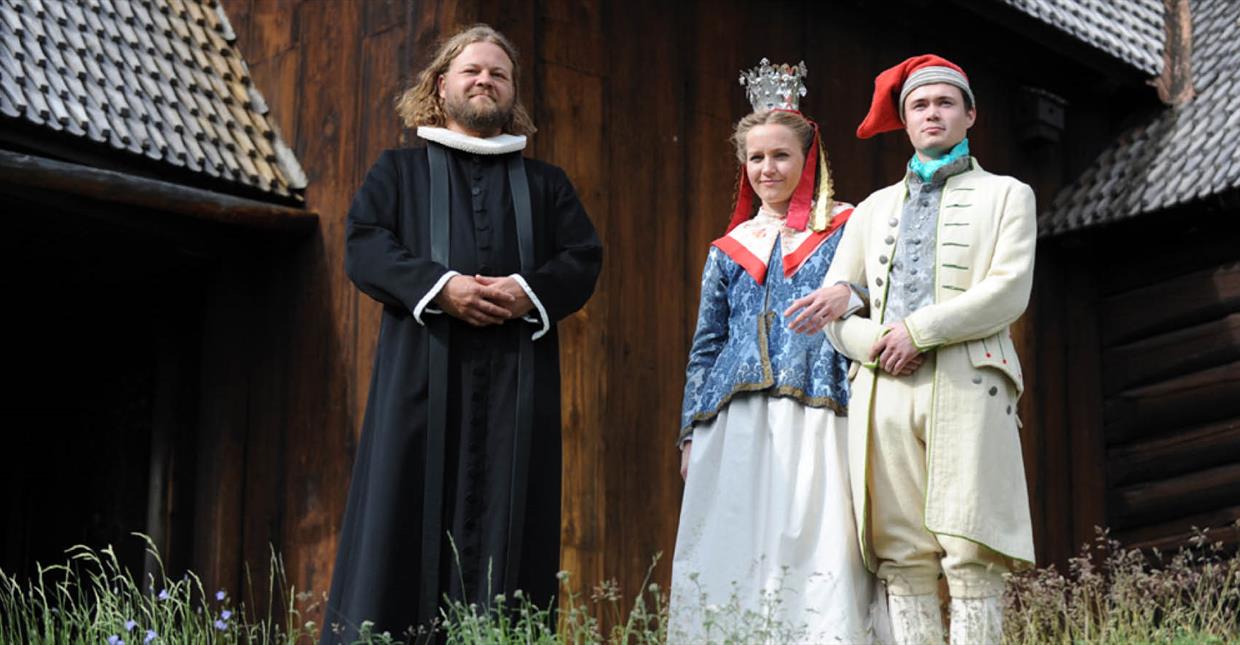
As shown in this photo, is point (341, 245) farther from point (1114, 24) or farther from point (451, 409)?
point (1114, 24)

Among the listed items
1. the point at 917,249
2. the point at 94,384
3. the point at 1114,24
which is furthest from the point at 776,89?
the point at 1114,24

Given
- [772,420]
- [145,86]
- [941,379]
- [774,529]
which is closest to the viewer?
[941,379]

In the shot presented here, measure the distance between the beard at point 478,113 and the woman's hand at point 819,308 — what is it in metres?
1.14

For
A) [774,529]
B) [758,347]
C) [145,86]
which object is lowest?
[774,529]

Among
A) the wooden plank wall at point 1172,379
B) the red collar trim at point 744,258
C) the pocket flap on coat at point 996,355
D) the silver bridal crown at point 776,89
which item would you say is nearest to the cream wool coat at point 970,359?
the pocket flap on coat at point 996,355

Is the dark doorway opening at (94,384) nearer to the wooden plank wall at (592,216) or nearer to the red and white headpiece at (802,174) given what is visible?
the wooden plank wall at (592,216)

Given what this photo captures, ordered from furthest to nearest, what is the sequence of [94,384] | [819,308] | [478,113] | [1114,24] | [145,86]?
1. [1114,24]
2. [94,384]
3. [145,86]
4. [478,113]
5. [819,308]

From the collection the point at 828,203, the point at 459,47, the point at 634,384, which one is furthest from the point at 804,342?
the point at 634,384

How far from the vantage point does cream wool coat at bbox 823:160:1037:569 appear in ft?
16.0

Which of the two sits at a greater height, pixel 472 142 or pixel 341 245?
pixel 472 142

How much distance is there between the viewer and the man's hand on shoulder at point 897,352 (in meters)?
4.99

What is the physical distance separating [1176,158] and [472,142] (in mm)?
5318

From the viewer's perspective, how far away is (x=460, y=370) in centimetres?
530

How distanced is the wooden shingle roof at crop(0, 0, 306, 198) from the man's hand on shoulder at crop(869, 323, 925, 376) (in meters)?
3.39
